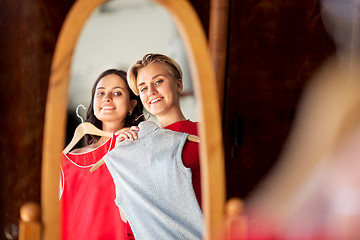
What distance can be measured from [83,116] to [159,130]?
0.18 m

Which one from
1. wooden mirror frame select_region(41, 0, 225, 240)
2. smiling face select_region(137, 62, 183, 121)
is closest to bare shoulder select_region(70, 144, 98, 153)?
smiling face select_region(137, 62, 183, 121)

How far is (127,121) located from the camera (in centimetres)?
77

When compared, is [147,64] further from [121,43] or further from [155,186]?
[155,186]

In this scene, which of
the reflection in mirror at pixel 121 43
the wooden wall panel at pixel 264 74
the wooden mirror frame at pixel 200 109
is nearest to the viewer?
the wooden mirror frame at pixel 200 109

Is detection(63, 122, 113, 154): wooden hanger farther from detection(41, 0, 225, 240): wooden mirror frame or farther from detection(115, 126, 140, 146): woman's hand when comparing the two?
detection(41, 0, 225, 240): wooden mirror frame

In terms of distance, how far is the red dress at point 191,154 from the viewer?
0.78m

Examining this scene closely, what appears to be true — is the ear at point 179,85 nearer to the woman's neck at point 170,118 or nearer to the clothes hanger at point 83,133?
the woman's neck at point 170,118

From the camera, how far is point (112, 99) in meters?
0.76

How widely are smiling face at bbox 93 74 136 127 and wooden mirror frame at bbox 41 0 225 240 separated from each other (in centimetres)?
26

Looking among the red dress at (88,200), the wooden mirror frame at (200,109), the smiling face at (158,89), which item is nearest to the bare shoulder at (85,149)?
the red dress at (88,200)

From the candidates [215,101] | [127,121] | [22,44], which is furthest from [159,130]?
[22,44]

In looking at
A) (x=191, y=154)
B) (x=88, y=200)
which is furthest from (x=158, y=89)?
(x=88, y=200)

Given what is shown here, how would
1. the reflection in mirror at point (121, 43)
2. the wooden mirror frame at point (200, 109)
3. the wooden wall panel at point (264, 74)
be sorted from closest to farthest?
the wooden mirror frame at point (200, 109), the reflection in mirror at point (121, 43), the wooden wall panel at point (264, 74)

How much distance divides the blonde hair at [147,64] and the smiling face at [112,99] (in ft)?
0.06
